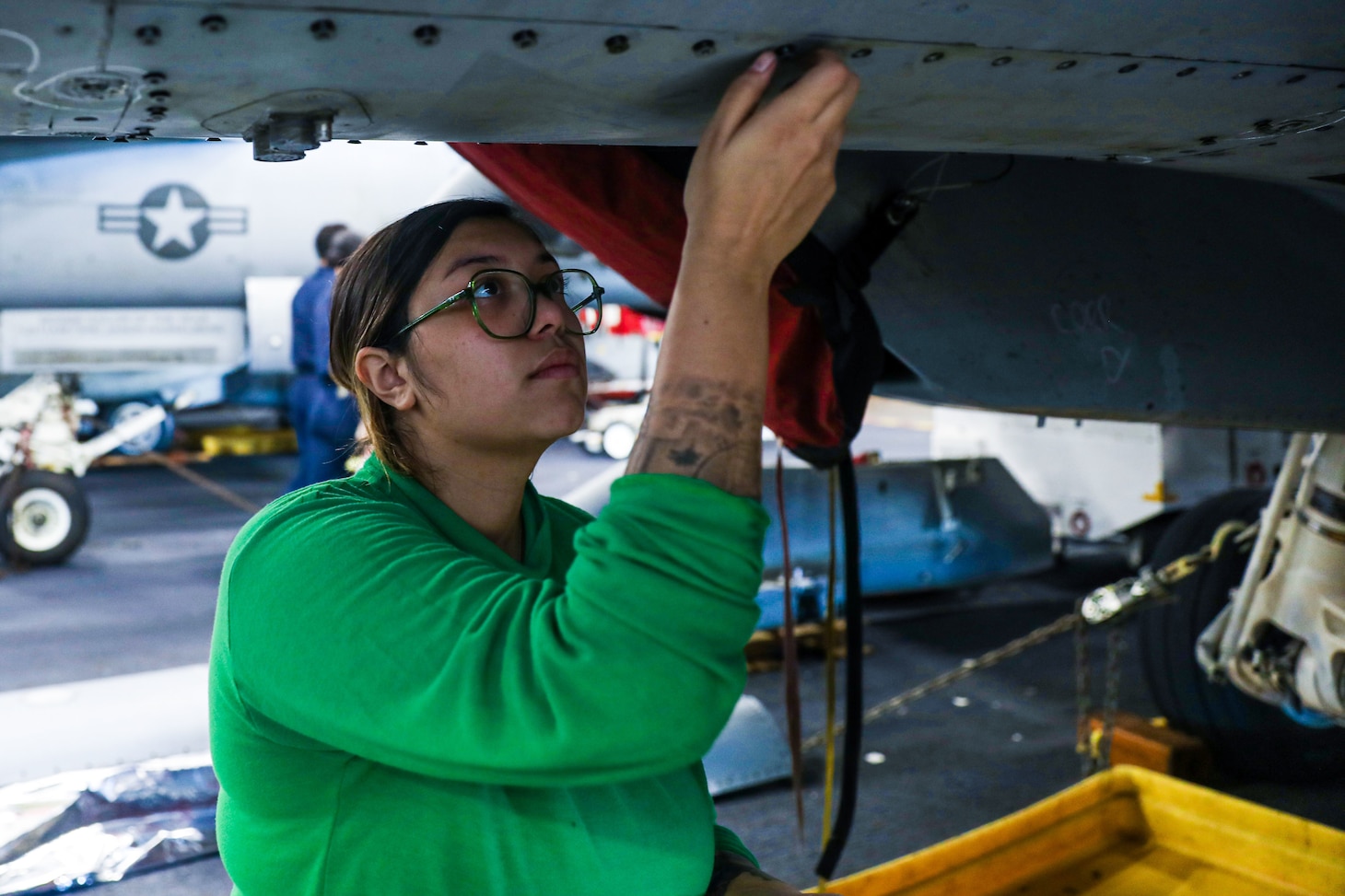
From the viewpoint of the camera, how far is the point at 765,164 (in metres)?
0.86

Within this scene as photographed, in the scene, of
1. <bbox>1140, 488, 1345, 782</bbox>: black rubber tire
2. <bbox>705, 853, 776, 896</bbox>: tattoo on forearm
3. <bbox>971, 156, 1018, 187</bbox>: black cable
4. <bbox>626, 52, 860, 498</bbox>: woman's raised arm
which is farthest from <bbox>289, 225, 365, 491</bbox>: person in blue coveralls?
<bbox>626, 52, 860, 498</bbox>: woman's raised arm

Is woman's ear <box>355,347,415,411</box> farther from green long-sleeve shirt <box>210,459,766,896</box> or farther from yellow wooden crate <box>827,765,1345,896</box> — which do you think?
yellow wooden crate <box>827,765,1345,896</box>

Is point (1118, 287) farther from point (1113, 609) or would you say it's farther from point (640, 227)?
point (1113, 609)

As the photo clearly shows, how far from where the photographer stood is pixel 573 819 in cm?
96

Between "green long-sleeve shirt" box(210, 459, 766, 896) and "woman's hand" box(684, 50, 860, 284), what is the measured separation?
0.19m

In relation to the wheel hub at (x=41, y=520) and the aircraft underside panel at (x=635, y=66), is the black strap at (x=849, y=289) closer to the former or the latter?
the aircraft underside panel at (x=635, y=66)

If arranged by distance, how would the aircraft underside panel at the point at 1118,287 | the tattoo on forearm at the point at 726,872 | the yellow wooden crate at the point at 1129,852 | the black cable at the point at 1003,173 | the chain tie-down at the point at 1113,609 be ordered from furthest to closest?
the chain tie-down at the point at 1113,609
the yellow wooden crate at the point at 1129,852
the aircraft underside panel at the point at 1118,287
the black cable at the point at 1003,173
the tattoo on forearm at the point at 726,872

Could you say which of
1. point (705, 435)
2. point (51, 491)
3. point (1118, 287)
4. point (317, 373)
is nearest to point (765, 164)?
point (705, 435)

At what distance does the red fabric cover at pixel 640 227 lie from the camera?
185 centimetres

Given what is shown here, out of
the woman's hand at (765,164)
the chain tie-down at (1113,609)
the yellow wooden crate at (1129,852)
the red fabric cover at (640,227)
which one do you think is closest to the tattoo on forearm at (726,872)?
the woman's hand at (765,164)

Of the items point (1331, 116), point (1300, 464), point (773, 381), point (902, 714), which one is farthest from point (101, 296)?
point (1331, 116)

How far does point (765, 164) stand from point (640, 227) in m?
1.08

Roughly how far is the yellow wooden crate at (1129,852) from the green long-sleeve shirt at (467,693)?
1609 mm

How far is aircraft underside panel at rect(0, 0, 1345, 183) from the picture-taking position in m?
0.78
